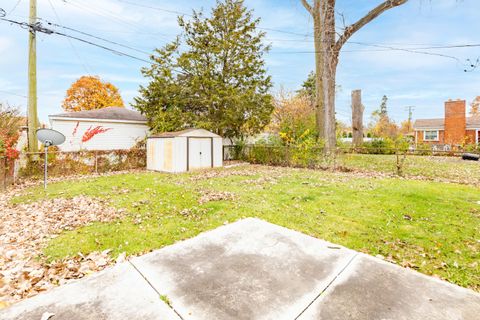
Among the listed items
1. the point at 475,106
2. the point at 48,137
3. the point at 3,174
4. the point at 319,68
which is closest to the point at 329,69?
the point at 319,68

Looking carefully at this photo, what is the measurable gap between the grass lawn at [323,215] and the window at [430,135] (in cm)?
2919

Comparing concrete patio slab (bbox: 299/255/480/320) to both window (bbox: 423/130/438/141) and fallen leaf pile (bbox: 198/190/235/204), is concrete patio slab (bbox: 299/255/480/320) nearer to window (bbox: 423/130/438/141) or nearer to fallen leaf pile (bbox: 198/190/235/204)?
fallen leaf pile (bbox: 198/190/235/204)

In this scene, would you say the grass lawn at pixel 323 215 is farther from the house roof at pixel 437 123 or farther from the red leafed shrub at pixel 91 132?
the house roof at pixel 437 123

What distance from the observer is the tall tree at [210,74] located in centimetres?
1454

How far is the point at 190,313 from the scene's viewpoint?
1715 mm

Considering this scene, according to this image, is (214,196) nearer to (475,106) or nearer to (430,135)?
(430,135)

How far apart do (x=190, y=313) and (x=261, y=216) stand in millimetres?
2983

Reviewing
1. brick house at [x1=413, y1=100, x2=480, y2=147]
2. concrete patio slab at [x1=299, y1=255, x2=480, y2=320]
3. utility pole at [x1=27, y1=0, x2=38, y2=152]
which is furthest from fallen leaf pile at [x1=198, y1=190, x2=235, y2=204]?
brick house at [x1=413, y1=100, x2=480, y2=147]

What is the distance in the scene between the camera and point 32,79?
31.8 feet

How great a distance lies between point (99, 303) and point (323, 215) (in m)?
4.01

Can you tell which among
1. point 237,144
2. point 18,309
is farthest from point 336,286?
point 237,144

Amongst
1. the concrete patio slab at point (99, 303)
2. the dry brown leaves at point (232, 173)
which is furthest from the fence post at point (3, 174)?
the concrete patio slab at point (99, 303)

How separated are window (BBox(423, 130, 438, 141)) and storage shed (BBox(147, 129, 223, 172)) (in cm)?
3080

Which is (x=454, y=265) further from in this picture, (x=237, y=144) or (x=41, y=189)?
(x=237, y=144)
